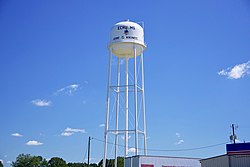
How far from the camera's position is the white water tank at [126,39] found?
39.5 m

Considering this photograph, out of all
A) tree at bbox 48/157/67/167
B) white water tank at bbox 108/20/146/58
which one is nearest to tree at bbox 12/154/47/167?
tree at bbox 48/157/67/167

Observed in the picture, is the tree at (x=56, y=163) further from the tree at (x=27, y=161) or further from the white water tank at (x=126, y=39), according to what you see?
the white water tank at (x=126, y=39)

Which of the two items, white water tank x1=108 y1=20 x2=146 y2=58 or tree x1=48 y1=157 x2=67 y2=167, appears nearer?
white water tank x1=108 y1=20 x2=146 y2=58

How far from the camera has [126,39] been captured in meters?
39.4

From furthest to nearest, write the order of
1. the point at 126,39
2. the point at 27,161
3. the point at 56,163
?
the point at 56,163 → the point at 27,161 → the point at 126,39

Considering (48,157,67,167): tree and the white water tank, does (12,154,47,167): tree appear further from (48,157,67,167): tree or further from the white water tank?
the white water tank

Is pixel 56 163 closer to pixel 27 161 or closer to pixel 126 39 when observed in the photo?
pixel 27 161

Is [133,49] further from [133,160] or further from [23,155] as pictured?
[23,155]

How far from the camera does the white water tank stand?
39.5m

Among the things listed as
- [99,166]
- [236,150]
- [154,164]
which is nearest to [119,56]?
[154,164]

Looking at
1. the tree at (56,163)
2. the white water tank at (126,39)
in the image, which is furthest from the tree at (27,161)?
the white water tank at (126,39)

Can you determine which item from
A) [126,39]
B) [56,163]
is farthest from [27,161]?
[126,39]

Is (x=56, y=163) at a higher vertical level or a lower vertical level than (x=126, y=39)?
lower

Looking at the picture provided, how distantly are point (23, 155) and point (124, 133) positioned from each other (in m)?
57.9
